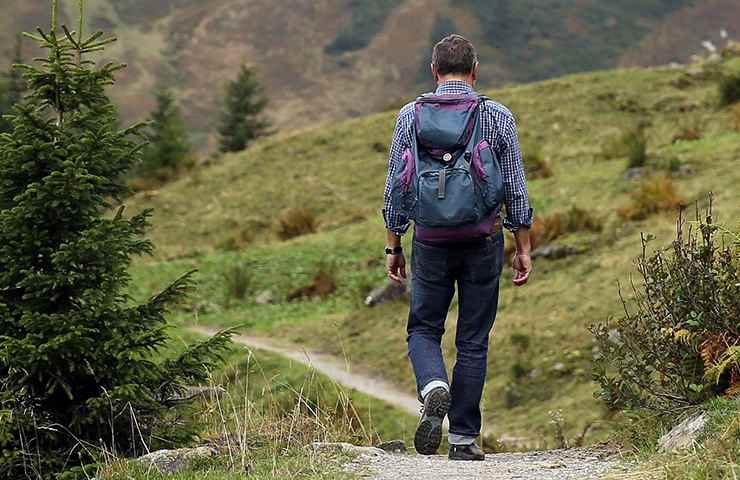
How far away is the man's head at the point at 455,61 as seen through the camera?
5.75m

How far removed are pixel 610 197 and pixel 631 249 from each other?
11.7 feet

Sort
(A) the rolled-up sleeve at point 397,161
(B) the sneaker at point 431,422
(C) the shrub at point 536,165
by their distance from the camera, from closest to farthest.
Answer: (B) the sneaker at point 431,422 < (A) the rolled-up sleeve at point 397,161 < (C) the shrub at point 536,165

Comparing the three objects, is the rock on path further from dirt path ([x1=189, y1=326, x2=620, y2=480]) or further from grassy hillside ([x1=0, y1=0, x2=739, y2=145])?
grassy hillside ([x1=0, y1=0, x2=739, y2=145])

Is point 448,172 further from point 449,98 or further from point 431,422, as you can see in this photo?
point 431,422

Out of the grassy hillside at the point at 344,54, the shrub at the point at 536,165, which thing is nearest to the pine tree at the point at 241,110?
the shrub at the point at 536,165

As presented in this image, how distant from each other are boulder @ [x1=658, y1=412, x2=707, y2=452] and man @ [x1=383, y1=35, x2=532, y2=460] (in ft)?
3.20

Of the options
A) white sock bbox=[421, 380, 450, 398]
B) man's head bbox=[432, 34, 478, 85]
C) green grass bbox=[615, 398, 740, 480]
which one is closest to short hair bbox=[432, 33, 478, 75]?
man's head bbox=[432, 34, 478, 85]

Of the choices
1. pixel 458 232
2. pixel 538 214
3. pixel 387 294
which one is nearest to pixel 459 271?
pixel 458 232

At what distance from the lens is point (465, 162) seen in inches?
216

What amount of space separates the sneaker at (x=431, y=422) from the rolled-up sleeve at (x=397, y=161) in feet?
2.71

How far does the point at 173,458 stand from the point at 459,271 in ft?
5.40

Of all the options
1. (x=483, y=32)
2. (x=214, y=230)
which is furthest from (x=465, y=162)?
(x=483, y=32)

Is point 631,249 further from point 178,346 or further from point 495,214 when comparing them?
point 495,214

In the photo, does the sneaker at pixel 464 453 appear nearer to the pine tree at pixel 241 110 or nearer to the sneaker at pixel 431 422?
the sneaker at pixel 431 422
